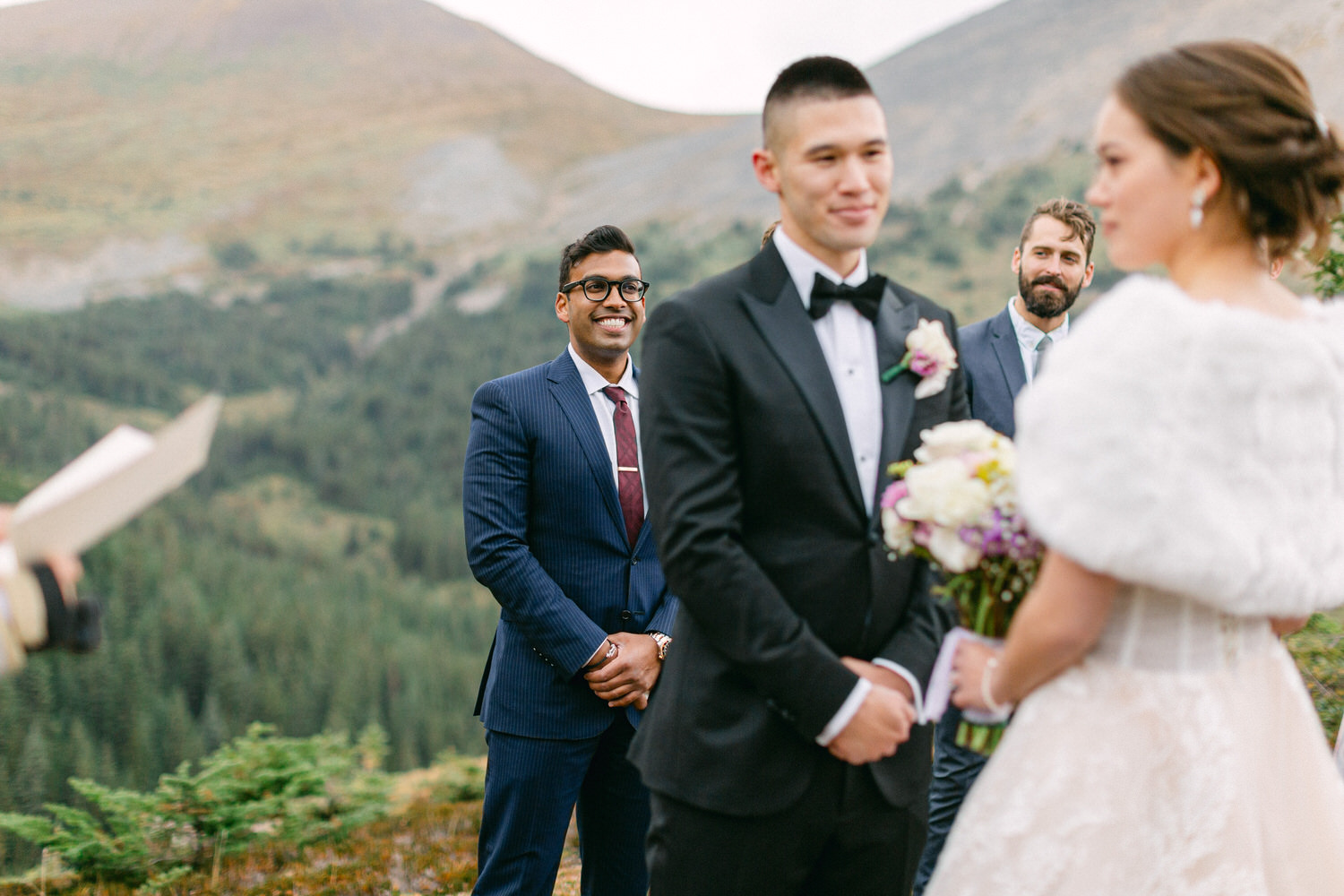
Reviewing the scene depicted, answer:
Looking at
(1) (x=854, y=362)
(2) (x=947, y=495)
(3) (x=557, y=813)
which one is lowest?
(3) (x=557, y=813)

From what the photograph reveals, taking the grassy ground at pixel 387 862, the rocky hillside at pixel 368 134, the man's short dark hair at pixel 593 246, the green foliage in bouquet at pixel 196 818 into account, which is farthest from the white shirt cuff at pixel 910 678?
the rocky hillside at pixel 368 134

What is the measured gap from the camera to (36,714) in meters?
23.7

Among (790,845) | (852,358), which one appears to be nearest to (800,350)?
(852,358)

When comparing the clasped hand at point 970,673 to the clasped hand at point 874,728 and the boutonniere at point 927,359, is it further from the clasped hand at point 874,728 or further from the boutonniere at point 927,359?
the boutonniere at point 927,359

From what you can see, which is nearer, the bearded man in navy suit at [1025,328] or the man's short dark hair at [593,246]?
the man's short dark hair at [593,246]

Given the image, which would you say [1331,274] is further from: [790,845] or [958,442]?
[790,845]

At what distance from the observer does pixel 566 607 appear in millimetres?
3139

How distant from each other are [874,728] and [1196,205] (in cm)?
118

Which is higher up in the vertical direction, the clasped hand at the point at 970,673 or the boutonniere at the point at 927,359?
the boutonniere at the point at 927,359

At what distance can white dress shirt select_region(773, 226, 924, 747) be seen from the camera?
80.4 inches

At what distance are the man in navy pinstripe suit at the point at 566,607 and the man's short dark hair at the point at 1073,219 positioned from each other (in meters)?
2.10

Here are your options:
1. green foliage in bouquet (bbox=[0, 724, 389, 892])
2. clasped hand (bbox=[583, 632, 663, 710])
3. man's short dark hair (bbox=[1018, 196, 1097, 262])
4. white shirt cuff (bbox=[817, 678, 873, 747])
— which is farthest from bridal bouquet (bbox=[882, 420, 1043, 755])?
green foliage in bouquet (bbox=[0, 724, 389, 892])

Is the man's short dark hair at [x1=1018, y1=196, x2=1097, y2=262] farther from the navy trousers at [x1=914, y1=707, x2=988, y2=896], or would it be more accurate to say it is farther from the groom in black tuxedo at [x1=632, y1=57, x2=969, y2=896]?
the groom in black tuxedo at [x1=632, y1=57, x2=969, y2=896]

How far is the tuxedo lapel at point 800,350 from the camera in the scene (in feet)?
6.52
